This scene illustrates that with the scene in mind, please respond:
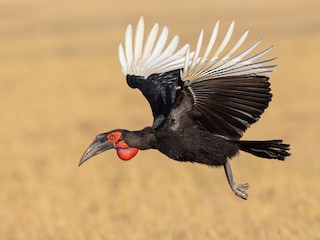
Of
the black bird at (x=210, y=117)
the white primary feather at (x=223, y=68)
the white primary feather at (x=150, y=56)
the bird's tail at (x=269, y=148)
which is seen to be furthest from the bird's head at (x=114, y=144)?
the white primary feather at (x=150, y=56)

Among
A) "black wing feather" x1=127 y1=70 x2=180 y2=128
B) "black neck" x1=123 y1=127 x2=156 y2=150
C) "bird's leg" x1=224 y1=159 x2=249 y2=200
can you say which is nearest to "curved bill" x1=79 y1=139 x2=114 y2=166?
"black neck" x1=123 y1=127 x2=156 y2=150

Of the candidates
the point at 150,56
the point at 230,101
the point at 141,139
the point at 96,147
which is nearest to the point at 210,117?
the point at 230,101

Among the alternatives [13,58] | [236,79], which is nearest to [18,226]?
[236,79]

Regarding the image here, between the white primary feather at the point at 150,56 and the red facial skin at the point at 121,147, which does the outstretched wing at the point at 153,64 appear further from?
the red facial skin at the point at 121,147

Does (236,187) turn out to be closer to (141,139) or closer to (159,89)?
(141,139)

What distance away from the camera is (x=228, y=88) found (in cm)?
564

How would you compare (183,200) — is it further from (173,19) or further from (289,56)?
(173,19)

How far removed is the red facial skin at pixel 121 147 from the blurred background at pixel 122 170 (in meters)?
1.77

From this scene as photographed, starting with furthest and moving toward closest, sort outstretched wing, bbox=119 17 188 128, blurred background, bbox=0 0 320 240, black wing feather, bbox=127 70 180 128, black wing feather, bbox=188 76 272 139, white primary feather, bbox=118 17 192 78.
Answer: blurred background, bbox=0 0 320 240 < white primary feather, bbox=118 17 192 78 < outstretched wing, bbox=119 17 188 128 < black wing feather, bbox=127 70 180 128 < black wing feather, bbox=188 76 272 139

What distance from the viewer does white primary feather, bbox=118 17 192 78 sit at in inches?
292

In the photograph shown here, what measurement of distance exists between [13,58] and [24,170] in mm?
21896

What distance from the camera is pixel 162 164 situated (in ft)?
42.8

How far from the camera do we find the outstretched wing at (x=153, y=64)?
7.11m

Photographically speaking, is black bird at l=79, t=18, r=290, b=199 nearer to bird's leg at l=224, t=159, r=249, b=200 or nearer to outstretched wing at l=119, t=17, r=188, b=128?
bird's leg at l=224, t=159, r=249, b=200
